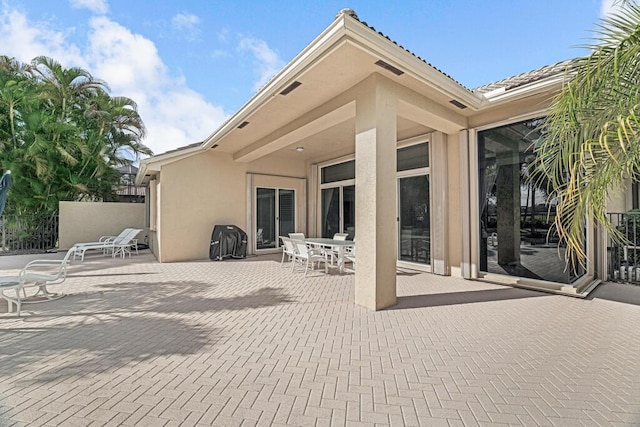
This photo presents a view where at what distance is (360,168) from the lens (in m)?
4.96

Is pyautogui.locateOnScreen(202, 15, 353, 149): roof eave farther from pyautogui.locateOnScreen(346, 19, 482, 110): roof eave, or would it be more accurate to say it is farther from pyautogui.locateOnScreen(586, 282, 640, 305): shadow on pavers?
pyautogui.locateOnScreen(586, 282, 640, 305): shadow on pavers

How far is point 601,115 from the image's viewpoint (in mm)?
2564

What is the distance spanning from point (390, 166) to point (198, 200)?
24.1 ft

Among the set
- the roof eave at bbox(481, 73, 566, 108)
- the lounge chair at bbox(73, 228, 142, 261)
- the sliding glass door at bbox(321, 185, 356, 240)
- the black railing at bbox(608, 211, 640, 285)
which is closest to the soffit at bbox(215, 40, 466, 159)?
the roof eave at bbox(481, 73, 566, 108)

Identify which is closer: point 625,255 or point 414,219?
point 625,255

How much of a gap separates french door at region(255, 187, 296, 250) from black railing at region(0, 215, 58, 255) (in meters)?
8.88

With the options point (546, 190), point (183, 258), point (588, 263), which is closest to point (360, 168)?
point (546, 190)

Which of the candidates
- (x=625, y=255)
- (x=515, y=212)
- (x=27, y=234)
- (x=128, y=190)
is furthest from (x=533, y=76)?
(x=128, y=190)

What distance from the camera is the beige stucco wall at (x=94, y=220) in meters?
12.4

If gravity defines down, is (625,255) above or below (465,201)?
below

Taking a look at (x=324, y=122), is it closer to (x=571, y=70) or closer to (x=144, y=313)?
(x=571, y=70)

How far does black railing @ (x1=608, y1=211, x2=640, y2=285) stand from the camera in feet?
20.4

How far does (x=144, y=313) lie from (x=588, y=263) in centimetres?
827

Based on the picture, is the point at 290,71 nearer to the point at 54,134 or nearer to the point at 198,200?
the point at 198,200
